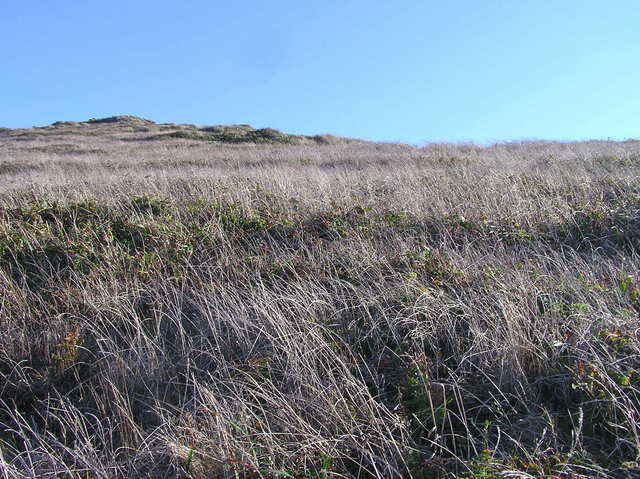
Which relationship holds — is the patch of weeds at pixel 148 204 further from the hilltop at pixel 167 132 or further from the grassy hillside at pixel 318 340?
the hilltop at pixel 167 132

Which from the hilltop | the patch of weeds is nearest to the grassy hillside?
the patch of weeds

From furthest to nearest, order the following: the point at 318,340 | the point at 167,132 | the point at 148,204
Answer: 1. the point at 167,132
2. the point at 148,204
3. the point at 318,340

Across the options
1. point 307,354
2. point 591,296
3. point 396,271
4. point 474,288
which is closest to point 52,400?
point 307,354

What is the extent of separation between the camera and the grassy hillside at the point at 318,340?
2631 mm

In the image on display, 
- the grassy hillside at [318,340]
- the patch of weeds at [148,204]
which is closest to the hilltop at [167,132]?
the patch of weeds at [148,204]

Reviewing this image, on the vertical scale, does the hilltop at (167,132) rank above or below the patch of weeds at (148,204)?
above

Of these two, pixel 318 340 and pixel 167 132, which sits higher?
pixel 167 132

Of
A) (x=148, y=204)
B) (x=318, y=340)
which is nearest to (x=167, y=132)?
(x=148, y=204)

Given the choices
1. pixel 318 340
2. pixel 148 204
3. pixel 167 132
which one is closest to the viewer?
pixel 318 340

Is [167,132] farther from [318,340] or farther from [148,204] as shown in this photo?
[318,340]

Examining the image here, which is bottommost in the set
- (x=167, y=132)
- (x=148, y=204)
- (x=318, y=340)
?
(x=318, y=340)

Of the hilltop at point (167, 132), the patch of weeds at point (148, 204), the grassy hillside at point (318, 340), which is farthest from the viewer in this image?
the hilltop at point (167, 132)

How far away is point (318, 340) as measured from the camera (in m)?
3.36

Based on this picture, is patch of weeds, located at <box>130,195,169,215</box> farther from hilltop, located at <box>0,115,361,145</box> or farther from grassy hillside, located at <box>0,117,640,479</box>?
hilltop, located at <box>0,115,361,145</box>
